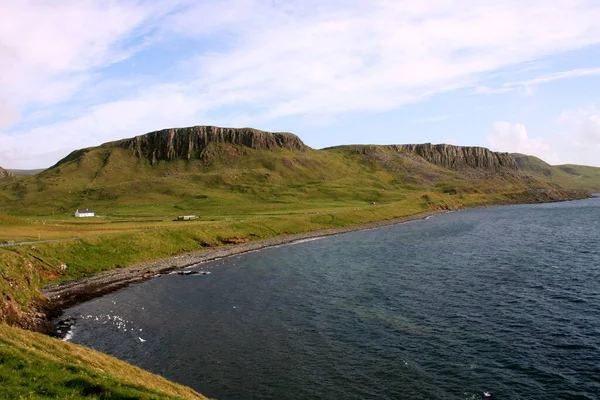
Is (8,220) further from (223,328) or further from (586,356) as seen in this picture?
(586,356)

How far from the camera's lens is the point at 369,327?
53.4 metres

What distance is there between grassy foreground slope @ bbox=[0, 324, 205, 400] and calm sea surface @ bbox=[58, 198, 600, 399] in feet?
28.2

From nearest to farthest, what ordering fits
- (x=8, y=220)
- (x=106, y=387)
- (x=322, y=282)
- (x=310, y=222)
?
(x=106, y=387), (x=322, y=282), (x=8, y=220), (x=310, y=222)

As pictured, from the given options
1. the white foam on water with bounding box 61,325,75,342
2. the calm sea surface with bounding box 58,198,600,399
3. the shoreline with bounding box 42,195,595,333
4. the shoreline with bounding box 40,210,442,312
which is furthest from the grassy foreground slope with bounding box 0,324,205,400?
the shoreline with bounding box 40,210,442,312

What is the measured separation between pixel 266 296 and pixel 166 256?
42022mm


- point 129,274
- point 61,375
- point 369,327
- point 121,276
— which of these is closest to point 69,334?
point 61,375

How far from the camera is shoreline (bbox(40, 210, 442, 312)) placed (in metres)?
68.4

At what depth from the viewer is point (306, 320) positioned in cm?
5691

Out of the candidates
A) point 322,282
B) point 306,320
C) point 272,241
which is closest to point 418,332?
point 306,320

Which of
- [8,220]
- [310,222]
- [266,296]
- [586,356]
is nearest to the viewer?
[586,356]

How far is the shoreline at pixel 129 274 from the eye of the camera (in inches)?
2692

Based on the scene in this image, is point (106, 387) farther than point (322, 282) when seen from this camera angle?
No

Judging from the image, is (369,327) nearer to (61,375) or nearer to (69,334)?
(61,375)

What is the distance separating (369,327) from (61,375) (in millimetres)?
34815
